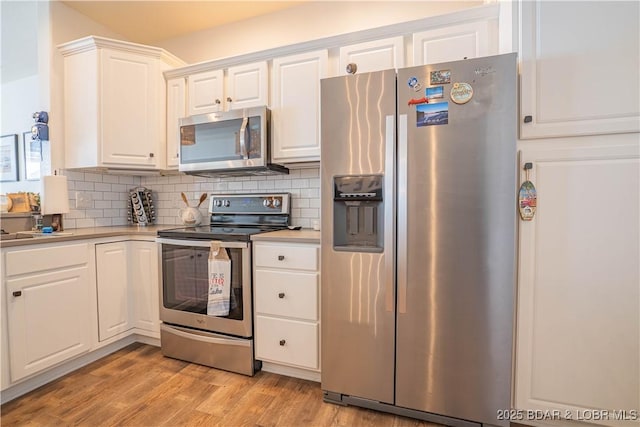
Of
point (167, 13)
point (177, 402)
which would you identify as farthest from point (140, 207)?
point (177, 402)

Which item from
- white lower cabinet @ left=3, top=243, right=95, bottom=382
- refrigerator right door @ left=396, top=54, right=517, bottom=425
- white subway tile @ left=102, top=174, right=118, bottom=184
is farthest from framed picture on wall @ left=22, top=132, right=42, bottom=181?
refrigerator right door @ left=396, top=54, right=517, bottom=425

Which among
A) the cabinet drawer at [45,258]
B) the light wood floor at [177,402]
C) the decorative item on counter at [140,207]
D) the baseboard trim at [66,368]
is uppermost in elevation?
the decorative item on counter at [140,207]

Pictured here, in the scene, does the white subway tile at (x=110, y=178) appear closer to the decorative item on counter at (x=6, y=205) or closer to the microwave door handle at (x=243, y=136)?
the decorative item on counter at (x=6, y=205)

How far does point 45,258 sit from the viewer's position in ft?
5.74

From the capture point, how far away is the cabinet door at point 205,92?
233 centimetres

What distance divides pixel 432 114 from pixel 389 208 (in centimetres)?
49

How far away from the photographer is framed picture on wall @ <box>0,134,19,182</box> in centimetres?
348

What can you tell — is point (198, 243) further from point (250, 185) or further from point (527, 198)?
point (527, 198)

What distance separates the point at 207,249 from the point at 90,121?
1.44m

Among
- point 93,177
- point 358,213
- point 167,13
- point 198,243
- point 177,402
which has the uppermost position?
point 167,13

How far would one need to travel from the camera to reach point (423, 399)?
146 cm

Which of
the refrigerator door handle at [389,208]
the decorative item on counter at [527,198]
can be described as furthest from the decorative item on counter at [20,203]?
the decorative item on counter at [527,198]

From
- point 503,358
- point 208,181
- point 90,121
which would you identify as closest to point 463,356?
point 503,358

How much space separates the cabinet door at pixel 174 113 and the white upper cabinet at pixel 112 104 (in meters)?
0.06
